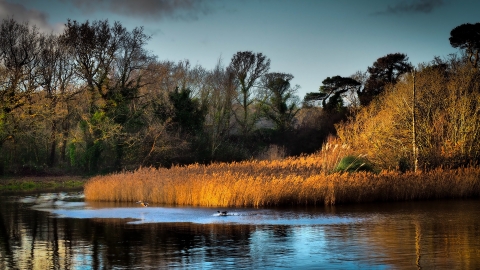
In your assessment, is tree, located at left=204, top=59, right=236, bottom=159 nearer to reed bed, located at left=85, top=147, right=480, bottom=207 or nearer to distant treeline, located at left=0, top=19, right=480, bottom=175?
distant treeline, located at left=0, top=19, right=480, bottom=175

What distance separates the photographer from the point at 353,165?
2816cm

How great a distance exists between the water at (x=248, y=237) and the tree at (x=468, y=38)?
1175 inches

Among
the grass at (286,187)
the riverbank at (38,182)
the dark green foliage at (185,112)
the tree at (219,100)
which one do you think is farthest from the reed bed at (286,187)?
the tree at (219,100)

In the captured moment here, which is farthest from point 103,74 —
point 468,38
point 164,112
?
point 468,38

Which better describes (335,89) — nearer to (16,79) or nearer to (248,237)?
(16,79)

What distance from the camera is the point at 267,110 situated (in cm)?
6116

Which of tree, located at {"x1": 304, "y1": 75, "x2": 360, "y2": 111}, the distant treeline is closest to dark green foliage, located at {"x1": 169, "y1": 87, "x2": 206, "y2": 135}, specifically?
the distant treeline

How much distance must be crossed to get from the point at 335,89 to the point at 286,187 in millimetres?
39432

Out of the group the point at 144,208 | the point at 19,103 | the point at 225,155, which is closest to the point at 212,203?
the point at 144,208

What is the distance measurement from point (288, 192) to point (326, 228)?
6183 mm

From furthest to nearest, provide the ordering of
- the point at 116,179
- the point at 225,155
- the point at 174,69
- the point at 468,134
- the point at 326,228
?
the point at 174,69 < the point at 225,155 < the point at 468,134 < the point at 116,179 < the point at 326,228

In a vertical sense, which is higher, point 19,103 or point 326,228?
point 19,103

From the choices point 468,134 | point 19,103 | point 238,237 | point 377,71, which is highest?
point 377,71

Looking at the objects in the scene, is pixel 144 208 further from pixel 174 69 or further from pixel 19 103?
pixel 174 69
